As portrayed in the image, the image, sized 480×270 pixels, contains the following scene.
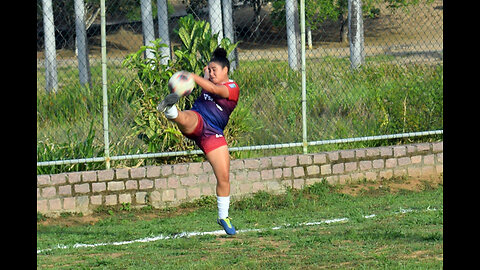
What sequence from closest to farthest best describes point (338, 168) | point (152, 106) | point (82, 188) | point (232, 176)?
point (82, 188), point (232, 176), point (152, 106), point (338, 168)

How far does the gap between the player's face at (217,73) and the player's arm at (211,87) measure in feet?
0.83

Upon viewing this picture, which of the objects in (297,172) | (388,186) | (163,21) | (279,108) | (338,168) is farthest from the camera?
(163,21)

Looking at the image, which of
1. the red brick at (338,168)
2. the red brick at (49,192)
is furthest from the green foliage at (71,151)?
the red brick at (338,168)

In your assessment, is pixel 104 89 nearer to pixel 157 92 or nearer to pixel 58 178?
pixel 157 92

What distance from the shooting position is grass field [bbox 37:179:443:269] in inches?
295

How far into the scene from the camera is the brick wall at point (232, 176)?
36.3 feet

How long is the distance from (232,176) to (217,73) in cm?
328

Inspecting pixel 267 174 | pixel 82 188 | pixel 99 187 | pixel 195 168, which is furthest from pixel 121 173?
pixel 267 174

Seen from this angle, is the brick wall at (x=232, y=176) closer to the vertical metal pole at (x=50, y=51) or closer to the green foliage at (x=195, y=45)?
the green foliage at (x=195, y=45)

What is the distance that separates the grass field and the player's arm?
1772 millimetres

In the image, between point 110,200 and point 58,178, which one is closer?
point 58,178

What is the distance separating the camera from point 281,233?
922 cm

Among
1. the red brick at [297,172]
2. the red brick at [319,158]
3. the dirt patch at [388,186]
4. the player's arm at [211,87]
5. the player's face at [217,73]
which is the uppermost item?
the player's face at [217,73]
